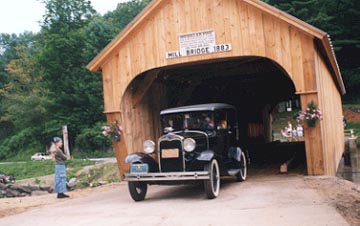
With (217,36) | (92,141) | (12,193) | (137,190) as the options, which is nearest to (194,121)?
A: (137,190)

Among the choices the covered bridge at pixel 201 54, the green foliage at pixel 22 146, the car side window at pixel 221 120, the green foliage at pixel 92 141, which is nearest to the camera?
the car side window at pixel 221 120

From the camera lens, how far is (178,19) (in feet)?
43.1

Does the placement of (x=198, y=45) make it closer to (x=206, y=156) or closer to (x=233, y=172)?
(x=233, y=172)

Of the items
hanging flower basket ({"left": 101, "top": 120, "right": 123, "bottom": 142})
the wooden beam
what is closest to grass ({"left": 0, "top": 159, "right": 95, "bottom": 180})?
the wooden beam

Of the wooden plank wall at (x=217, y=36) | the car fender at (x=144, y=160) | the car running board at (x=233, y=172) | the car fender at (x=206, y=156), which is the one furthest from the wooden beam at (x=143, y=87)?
the car fender at (x=206, y=156)

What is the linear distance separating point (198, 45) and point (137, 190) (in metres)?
4.86

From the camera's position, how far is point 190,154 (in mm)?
9914

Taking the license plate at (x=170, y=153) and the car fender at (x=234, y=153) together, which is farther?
the car fender at (x=234, y=153)

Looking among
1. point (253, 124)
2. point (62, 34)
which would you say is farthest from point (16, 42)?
point (253, 124)

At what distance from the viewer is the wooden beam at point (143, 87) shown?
14.2m

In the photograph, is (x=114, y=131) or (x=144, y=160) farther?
(x=114, y=131)

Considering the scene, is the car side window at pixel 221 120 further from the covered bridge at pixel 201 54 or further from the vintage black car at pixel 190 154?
the covered bridge at pixel 201 54

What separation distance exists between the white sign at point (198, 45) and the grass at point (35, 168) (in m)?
18.8

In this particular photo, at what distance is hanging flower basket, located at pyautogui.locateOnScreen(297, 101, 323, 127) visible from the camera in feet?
38.2
